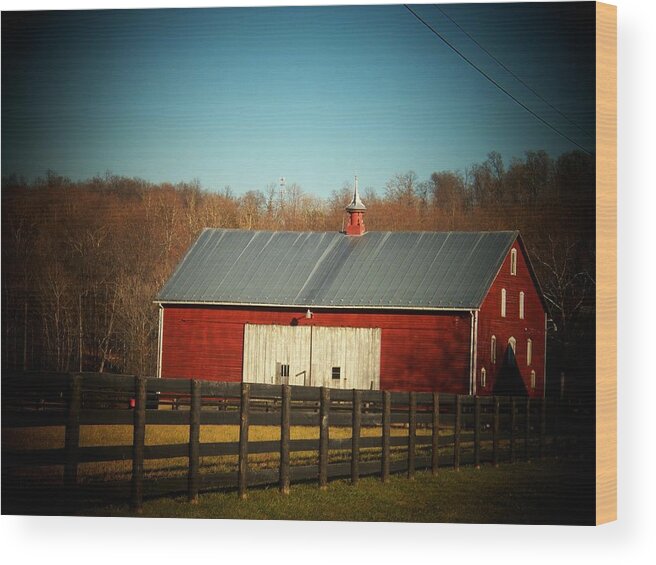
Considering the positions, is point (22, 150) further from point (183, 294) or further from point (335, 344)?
point (335, 344)

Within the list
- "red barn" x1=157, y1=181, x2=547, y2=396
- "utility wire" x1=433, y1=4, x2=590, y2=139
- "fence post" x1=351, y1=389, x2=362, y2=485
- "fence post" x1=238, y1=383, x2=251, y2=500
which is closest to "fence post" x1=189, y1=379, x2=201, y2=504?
"fence post" x1=238, y1=383, x2=251, y2=500

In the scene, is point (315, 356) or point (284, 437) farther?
point (315, 356)

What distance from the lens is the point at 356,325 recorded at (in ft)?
54.9

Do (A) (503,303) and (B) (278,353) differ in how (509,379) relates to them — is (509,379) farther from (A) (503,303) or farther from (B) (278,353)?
(B) (278,353)

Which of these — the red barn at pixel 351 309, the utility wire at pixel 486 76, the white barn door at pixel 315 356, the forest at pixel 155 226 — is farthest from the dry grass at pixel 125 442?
the utility wire at pixel 486 76

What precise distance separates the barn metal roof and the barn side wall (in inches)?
7.2

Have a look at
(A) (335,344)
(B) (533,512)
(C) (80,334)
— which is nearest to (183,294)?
(A) (335,344)

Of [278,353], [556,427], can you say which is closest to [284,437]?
[556,427]

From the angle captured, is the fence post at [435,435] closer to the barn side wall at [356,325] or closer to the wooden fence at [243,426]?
the wooden fence at [243,426]

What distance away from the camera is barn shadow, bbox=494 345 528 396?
13430mm

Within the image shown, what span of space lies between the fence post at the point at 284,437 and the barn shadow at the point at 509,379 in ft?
8.64

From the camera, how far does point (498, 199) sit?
1305cm

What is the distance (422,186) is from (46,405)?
4.59 m

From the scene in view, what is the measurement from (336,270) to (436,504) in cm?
548
